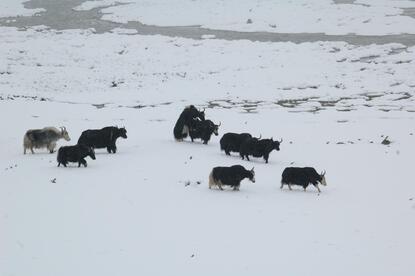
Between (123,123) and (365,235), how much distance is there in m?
14.9

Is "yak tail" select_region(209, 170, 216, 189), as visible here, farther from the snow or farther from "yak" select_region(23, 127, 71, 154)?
the snow

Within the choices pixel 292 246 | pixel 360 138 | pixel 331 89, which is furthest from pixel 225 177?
pixel 331 89

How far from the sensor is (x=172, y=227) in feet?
36.4

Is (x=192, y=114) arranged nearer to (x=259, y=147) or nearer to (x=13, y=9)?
(x=259, y=147)

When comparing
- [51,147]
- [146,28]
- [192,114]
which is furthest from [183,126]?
[146,28]

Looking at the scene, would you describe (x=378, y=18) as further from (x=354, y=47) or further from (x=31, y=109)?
(x=31, y=109)

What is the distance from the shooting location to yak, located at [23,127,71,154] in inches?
711

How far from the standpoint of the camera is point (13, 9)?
69438 millimetres

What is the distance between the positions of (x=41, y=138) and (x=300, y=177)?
8.28 m

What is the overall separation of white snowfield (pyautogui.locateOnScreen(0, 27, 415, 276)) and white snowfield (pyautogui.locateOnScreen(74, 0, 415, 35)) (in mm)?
16581

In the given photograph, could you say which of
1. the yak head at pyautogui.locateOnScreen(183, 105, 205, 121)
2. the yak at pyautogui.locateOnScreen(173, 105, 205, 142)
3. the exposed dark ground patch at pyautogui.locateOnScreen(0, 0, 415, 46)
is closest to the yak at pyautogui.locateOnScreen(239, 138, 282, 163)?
the yak at pyautogui.locateOnScreen(173, 105, 205, 142)

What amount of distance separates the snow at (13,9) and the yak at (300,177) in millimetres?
58181

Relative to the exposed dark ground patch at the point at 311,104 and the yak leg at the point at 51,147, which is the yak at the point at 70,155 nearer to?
the yak leg at the point at 51,147

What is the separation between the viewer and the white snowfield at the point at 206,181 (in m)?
9.73
